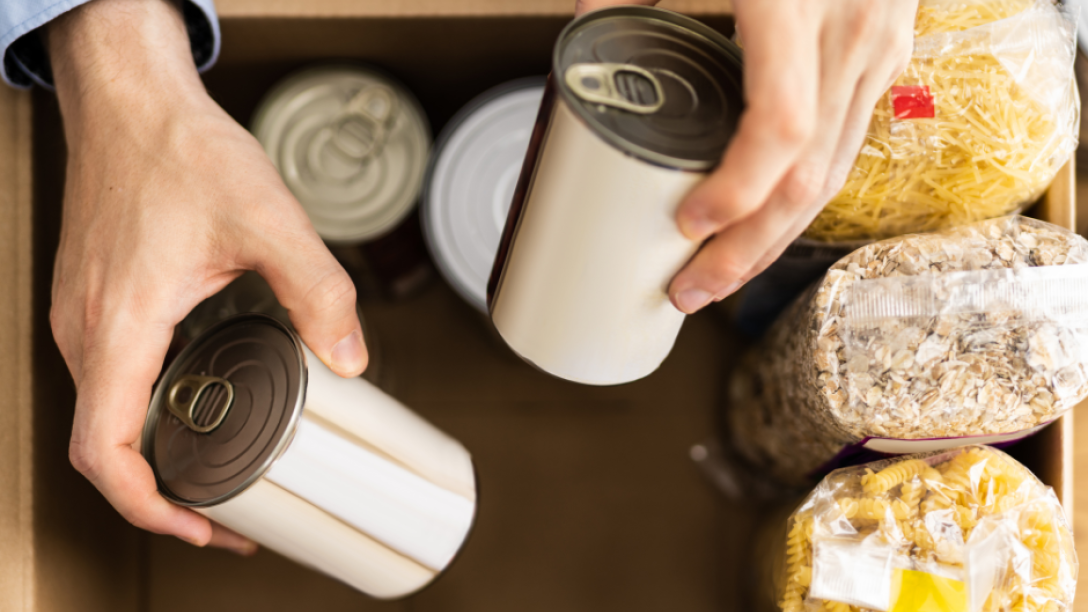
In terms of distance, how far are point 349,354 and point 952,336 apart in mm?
444

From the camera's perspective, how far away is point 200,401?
494 mm

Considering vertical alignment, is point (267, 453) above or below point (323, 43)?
below

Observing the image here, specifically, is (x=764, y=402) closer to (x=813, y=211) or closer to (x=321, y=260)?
(x=813, y=211)

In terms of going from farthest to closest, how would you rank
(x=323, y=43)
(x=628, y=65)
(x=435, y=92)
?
(x=435, y=92) → (x=323, y=43) → (x=628, y=65)

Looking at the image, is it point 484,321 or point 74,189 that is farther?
point 484,321

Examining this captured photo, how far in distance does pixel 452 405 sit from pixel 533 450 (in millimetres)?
114

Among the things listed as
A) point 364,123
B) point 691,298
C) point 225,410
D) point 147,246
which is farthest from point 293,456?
point 364,123

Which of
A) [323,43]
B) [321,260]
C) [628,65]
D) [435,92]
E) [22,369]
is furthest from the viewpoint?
[435,92]

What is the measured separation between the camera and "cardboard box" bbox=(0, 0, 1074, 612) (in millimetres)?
614

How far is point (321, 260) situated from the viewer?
0.49 metres

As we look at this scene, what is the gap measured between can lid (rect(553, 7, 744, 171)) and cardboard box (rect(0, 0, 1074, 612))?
268mm

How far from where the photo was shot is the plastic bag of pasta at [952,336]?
0.44 meters

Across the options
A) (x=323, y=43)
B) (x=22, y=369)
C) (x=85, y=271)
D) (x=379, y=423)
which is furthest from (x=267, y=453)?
(x=323, y=43)

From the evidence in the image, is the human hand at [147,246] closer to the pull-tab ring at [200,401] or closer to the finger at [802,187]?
the pull-tab ring at [200,401]
